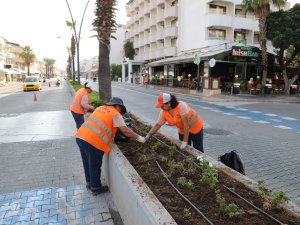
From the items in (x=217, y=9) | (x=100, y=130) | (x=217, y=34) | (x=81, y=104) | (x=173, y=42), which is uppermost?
(x=217, y=9)

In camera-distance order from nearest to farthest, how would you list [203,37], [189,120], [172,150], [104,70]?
[172,150] < [189,120] < [104,70] < [203,37]

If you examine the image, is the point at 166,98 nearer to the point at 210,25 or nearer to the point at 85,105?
the point at 85,105

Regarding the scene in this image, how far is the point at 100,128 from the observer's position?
3930 millimetres

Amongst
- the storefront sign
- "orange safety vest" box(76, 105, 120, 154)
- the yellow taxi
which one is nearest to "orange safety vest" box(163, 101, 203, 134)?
"orange safety vest" box(76, 105, 120, 154)

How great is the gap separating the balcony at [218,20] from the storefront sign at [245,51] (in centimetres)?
567

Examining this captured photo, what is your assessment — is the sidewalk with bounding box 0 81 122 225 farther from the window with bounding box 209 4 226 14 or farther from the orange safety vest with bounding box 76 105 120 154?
the window with bounding box 209 4 226 14

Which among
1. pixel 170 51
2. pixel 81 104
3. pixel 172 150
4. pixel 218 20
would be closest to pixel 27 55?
pixel 170 51

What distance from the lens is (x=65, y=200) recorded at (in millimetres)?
4254

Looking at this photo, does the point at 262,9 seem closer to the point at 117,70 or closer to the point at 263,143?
the point at 263,143

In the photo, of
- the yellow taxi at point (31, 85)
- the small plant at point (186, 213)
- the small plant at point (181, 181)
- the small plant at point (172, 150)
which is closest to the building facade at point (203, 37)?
the yellow taxi at point (31, 85)

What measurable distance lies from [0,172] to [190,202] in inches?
170

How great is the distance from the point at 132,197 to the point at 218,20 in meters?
29.4

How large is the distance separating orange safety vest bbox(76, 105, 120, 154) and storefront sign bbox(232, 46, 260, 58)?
2235 cm

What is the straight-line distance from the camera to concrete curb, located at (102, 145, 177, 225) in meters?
2.49
